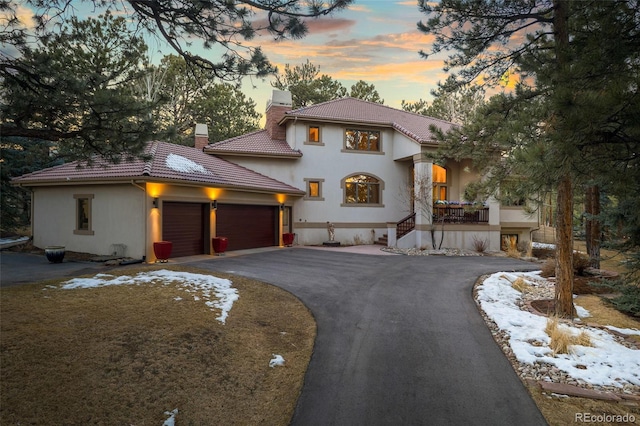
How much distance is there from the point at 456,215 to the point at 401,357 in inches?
609

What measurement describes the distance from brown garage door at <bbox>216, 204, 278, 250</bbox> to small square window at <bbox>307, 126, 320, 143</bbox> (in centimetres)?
506

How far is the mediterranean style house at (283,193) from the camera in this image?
13.5 m

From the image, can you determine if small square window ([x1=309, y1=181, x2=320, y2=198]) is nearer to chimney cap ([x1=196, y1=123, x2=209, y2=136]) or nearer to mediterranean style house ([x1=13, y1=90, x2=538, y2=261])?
mediterranean style house ([x1=13, y1=90, x2=538, y2=261])

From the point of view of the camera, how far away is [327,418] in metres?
3.97

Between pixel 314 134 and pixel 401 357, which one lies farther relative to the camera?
pixel 314 134

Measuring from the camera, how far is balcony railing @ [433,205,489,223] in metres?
19.1

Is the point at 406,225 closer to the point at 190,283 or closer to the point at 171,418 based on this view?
the point at 190,283

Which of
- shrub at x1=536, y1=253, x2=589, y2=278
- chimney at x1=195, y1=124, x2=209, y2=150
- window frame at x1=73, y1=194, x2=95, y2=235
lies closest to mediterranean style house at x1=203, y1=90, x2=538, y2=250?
chimney at x1=195, y1=124, x2=209, y2=150

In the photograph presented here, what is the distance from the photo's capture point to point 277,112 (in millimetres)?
22469

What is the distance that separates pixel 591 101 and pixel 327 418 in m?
4.42

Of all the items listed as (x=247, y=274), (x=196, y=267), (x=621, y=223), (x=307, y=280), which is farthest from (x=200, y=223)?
(x=621, y=223)

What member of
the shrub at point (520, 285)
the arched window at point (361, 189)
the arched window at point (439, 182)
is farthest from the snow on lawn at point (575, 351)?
the arched window at point (439, 182)

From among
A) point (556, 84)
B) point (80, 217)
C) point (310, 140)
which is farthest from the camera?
point (310, 140)

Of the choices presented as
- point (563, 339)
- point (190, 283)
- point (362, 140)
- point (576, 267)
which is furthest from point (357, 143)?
point (563, 339)
